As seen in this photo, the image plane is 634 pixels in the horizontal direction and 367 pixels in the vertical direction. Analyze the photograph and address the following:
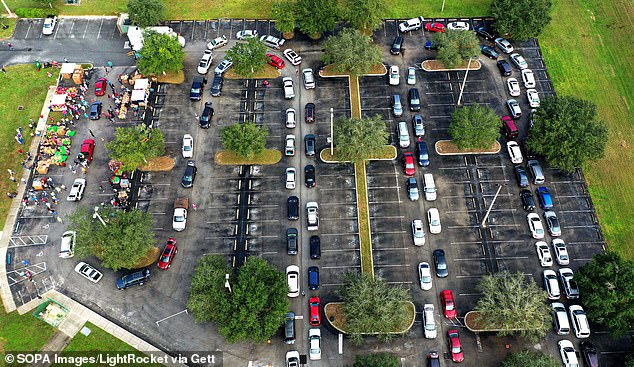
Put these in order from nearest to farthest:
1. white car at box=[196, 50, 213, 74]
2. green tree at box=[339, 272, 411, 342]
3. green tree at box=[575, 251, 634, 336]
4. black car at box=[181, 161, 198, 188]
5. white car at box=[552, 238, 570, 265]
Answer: green tree at box=[575, 251, 634, 336], green tree at box=[339, 272, 411, 342], white car at box=[552, 238, 570, 265], black car at box=[181, 161, 198, 188], white car at box=[196, 50, 213, 74]

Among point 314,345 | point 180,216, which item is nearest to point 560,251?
point 314,345

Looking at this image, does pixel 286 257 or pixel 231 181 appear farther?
pixel 231 181

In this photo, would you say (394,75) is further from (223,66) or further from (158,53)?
(158,53)

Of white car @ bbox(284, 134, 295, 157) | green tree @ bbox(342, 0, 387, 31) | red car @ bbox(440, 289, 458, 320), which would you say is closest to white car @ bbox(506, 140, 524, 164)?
red car @ bbox(440, 289, 458, 320)

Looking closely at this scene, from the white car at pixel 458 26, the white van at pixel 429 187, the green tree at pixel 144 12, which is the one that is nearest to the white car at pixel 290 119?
the white van at pixel 429 187

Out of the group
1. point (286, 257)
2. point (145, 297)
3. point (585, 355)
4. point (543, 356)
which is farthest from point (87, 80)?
point (585, 355)

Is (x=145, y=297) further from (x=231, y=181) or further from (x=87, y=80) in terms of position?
(x=87, y=80)

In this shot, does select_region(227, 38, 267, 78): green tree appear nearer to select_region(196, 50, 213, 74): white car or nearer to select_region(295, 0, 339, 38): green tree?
select_region(196, 50, 213, 74): white car
